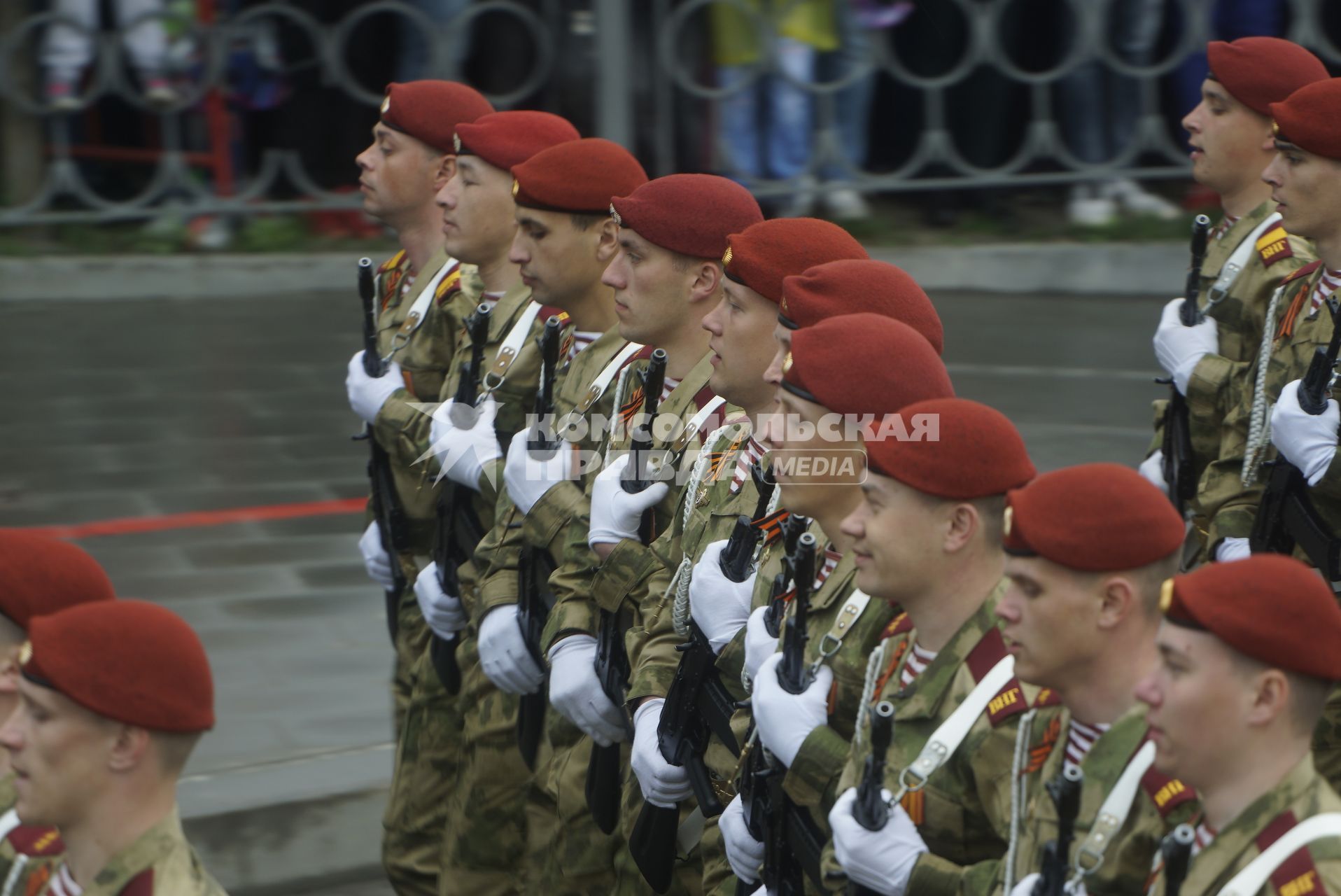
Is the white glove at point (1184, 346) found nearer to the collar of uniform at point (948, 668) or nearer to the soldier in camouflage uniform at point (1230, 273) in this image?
the soldier in camouflage uniform at point (1230, 273)

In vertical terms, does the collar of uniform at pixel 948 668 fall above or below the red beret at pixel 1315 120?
below

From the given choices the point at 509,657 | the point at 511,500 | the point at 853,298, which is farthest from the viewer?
the point at 511,500

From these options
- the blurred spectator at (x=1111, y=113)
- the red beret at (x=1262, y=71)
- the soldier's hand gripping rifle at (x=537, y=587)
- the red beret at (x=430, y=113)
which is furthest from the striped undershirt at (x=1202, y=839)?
the blurred spectator at (x=1111, y=113)

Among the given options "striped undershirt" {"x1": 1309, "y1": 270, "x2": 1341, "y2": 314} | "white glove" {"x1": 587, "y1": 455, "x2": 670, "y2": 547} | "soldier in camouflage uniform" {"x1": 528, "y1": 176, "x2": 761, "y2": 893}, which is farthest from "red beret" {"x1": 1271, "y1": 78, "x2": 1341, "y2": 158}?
"white glove" {"x1": 587, "y1": 455, "x2": 670, "y2": 547}

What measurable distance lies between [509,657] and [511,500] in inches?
16.1

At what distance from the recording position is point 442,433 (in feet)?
17.8

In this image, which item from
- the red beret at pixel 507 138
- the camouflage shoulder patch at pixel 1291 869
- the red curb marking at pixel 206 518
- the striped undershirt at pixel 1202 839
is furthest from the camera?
the red curb marking at pixel 206 518

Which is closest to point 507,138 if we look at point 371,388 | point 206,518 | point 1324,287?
point 371,388

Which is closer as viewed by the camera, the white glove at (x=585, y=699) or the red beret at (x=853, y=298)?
the red beret at (x=853, y=298)

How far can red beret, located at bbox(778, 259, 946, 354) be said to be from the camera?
4062 millimetres

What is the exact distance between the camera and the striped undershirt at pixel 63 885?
10.5ft

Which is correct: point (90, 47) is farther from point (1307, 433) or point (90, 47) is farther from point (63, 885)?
point (63, 885)

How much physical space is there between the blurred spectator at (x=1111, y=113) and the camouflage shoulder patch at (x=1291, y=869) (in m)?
8.24

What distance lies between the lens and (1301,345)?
16.1ft
